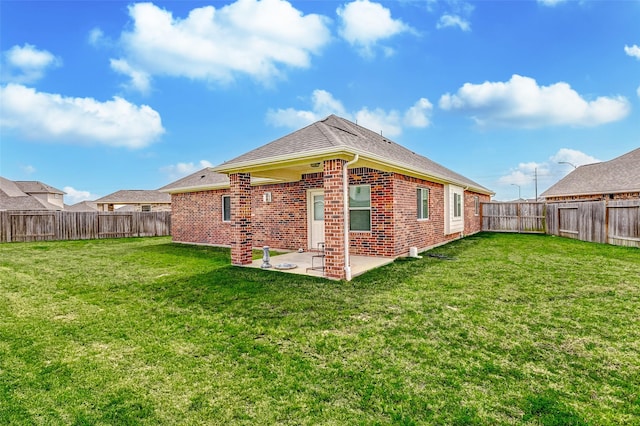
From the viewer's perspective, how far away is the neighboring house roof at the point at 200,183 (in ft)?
41.5

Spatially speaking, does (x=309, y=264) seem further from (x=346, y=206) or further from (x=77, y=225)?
(x=77, y=225)

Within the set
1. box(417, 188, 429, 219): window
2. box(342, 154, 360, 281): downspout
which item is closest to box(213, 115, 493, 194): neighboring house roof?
box(342, 154, 360, 281): downspout

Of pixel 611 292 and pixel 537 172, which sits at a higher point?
pixel 537 172

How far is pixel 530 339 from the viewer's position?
3.62 m

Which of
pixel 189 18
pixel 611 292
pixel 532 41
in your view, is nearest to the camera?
pixel 611 292

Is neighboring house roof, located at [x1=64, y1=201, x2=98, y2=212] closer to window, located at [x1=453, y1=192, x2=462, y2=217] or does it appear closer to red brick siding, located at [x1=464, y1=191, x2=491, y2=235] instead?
red brick siding, located at [x1=464, y1=191, x2=491, y2=235]

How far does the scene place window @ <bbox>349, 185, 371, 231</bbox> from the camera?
30.0 ft

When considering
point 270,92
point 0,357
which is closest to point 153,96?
point 270,92

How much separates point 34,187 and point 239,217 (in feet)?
165

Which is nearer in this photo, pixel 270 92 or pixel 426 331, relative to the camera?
pixel 426 331

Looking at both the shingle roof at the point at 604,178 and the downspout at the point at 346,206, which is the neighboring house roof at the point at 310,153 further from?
the shingle roof at the point at 604,178

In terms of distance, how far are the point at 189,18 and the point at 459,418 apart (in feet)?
38.7

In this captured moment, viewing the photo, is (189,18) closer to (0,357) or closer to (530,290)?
(0,357)

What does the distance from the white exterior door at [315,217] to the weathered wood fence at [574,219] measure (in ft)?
35.3
